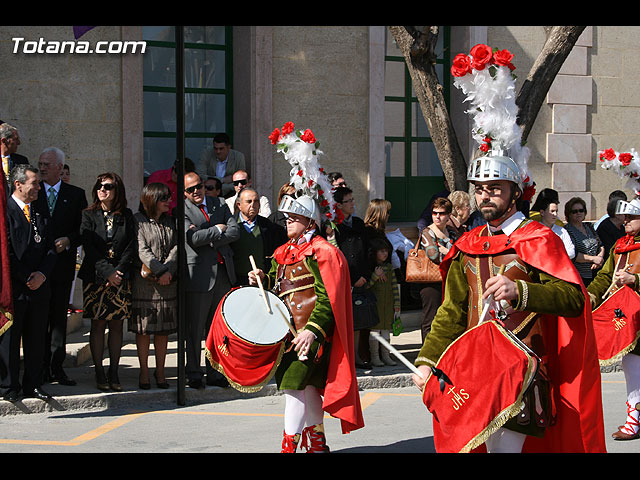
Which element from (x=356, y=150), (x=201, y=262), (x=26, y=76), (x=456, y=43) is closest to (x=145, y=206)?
(x=201, y=262)

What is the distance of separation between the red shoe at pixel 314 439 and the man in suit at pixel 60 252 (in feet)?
11.0

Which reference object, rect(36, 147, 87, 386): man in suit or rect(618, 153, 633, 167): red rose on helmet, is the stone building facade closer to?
rect(36, 147, 87, 386): man in suit

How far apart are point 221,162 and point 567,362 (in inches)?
289

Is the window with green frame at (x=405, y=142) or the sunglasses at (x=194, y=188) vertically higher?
the window with green frame at (x=405, y=142)

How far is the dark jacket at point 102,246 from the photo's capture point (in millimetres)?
9031

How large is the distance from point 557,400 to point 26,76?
867 centimetres

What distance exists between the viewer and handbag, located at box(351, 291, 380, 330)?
33.0 feet

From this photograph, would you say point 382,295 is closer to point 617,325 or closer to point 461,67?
point 617,325

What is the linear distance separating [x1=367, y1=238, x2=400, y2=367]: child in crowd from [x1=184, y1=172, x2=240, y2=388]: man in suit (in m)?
1.81

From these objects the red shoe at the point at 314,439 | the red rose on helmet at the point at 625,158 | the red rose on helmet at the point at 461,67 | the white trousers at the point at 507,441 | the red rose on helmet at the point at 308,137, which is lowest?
the red shoe at the point at 314,439

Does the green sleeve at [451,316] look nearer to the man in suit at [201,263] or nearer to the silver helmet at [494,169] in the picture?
the silver helmet at [494,169]

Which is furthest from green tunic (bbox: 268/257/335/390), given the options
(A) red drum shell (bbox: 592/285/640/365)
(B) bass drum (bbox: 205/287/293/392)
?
(A) red drum shell (bbox: 592/285/640/365)

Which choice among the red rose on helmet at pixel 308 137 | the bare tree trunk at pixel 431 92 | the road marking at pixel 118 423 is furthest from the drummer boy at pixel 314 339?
Result: the bare tree trunk at pixel 431 92

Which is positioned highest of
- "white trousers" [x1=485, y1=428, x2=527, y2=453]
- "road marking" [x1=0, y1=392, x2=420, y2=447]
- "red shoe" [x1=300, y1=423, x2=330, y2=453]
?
"white trousers" [x1=485, y1=428, x2=527, y2=453]
